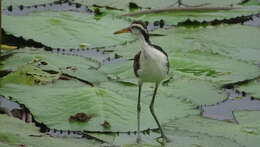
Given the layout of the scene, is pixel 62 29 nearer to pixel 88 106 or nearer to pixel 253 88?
pixel 88 106

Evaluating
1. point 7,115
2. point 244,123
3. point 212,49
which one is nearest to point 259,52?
point 212,49

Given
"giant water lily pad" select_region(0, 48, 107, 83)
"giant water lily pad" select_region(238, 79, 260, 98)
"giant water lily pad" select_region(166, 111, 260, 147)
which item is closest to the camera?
"giant water lily pad" select_region(166, 111, 260, 147)

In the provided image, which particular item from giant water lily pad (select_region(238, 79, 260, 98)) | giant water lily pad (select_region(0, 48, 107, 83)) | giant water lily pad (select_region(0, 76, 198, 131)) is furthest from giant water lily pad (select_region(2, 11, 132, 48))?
giant water lily pad (select_region(238, 79, 260, 98))

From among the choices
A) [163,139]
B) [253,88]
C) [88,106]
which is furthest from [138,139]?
[253,88]

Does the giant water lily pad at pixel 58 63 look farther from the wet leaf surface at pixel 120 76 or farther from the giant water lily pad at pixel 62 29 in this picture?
the giant water lily pad at pixel 62 29

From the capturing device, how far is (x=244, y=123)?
5.87 meters

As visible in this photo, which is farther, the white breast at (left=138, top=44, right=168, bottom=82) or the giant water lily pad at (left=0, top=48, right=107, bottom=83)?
→ the giant water lily pad at (left=0, top=48, right=107, bottom=83)

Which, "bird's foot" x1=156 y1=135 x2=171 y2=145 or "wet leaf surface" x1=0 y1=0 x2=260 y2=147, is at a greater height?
"wet leaf surface" x1=0 y1=0 x2=260 y2=147

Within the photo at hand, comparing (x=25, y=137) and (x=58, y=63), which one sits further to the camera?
(x=58, y=63)

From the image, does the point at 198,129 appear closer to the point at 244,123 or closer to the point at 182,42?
the point at 244,123

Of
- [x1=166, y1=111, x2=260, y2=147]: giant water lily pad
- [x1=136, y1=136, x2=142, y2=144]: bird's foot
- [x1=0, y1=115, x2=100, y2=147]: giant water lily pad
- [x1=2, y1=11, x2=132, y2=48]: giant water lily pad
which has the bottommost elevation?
[x1=136, y1=136, x2=142, y2=144]: bird's foot

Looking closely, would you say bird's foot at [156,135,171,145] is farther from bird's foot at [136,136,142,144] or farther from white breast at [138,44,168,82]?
white breast at [138,44,168,82]

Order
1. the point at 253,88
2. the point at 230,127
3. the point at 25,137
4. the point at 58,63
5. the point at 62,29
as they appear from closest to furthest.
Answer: the point at 25,137 < the point at 230,127 < the point at 253,88 < the point at 58,63 < the point at 62,29

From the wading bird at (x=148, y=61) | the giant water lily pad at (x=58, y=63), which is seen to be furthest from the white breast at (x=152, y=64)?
the giant water lily pad at (x=58, y=63)
